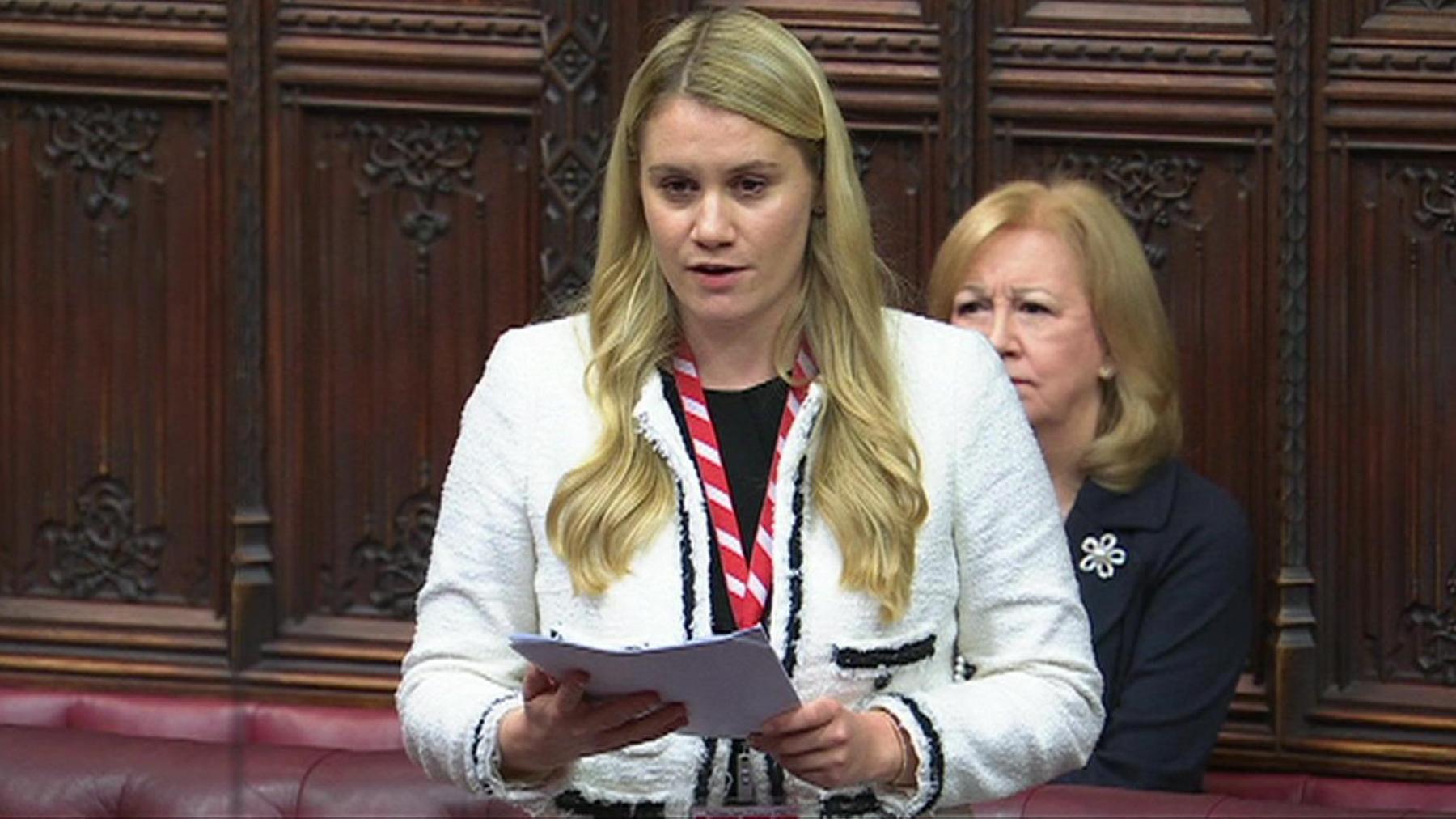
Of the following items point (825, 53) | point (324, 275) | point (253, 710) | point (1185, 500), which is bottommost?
point (253, 710)

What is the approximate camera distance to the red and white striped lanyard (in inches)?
105

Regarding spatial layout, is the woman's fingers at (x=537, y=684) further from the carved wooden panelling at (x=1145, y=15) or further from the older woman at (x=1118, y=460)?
the carved wooden panelling at (x=1145, y=15)

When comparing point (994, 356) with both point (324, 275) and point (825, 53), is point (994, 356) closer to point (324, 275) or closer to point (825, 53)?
point (825, 53)

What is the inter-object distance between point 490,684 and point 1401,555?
207 centimetres

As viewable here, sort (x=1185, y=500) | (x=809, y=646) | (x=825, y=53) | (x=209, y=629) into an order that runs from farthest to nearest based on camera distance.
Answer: (x=209, y=629) → (x=825, y=53) → (x=1185, y=500) → (x=809, y=646)

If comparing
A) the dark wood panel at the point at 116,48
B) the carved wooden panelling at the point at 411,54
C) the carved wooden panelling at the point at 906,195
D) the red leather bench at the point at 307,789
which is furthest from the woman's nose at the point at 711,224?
the dark wood panel at the point at 116,48

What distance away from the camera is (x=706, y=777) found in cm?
→ 268

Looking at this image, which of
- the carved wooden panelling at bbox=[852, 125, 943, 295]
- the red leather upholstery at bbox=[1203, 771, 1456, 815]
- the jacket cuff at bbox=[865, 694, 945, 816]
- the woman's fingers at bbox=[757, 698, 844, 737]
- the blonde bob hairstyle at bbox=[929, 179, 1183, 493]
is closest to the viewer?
the woman's fingers at bbox=[757, 698, 844, 737]

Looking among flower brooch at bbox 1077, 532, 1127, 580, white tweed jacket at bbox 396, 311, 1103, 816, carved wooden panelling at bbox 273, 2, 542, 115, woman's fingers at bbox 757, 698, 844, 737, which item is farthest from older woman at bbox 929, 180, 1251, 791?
woman's fingers at bbox 757, 698, 844, 737

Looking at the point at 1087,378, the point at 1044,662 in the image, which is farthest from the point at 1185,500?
the point at 1044,662

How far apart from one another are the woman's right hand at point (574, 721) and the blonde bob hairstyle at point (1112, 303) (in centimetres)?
174

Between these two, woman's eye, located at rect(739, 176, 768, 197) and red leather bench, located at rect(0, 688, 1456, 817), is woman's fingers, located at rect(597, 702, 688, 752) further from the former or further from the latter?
red leather bench, located at rect(0, 688, 1456, 817)

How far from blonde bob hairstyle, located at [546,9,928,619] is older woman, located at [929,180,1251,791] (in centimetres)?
143

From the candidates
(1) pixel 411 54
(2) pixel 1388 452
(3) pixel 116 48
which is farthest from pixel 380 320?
(2) pixel 1388 452
